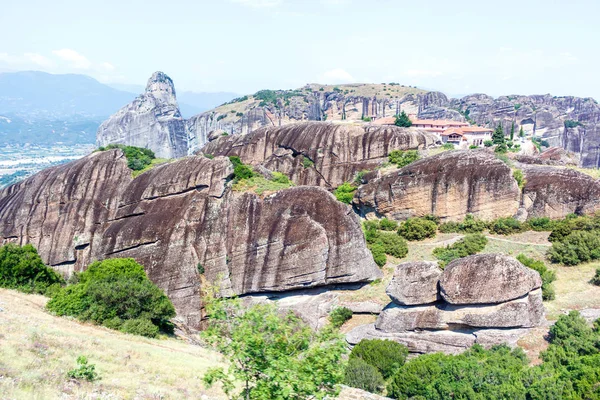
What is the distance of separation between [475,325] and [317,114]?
153571mm

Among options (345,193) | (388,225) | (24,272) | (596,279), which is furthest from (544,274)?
(24,272)

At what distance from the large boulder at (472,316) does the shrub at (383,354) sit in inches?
98.9

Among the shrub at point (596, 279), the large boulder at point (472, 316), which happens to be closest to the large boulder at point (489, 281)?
the large boulder at point (472, 316)

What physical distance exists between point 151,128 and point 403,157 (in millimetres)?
135774

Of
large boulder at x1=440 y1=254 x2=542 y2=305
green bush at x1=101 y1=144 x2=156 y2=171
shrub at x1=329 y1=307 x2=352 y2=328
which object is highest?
green bush at x1=101 y1=144 x2=156 y2=171

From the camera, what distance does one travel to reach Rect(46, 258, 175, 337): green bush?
25.4 metres

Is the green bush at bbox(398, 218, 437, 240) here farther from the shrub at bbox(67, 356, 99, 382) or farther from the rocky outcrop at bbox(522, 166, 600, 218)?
the shrub at bbox(67, 356, 99, 382)

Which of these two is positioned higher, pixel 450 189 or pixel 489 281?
pixel 450 189

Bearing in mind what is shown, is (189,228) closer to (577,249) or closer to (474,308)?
(474,308)

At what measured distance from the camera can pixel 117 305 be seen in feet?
85.9

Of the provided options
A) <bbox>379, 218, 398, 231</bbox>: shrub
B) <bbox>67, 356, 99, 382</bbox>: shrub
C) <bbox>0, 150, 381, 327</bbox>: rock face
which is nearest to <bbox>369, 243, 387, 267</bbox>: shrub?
<bbox>0, 150, 381, 327</bbox>: rock face

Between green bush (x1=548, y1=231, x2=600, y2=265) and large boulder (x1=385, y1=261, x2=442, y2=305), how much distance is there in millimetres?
11502

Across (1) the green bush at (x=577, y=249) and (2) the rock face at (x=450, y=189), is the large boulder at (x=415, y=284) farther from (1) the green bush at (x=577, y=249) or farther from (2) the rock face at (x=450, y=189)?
(2) the rock face at (x=450, y=189)

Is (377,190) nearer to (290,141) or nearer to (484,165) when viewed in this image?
(484,165)
